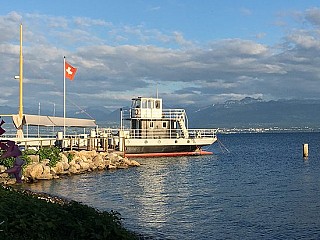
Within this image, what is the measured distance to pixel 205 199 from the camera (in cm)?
2547

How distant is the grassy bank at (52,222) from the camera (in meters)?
10.3

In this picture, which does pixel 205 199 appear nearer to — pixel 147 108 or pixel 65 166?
pixel 65 166

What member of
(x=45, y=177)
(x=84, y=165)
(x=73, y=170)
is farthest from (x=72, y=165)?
(x=45, y=177)

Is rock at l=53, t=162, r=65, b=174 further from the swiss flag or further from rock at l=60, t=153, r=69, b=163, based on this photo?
the swiss flag

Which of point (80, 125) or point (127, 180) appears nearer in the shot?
point (127, 180)

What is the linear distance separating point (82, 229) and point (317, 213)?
1332cm

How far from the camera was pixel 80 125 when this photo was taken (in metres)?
56.2

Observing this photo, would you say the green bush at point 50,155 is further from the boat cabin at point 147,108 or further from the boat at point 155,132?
the boat cabin at point 147,108

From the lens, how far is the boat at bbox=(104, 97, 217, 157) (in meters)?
53.9

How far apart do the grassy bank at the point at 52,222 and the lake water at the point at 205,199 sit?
199 inches

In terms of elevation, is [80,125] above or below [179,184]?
Result: above

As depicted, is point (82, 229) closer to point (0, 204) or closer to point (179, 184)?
point (0, 204)

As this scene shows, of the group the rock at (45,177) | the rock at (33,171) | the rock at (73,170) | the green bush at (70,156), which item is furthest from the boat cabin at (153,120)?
the rock at (33,171)

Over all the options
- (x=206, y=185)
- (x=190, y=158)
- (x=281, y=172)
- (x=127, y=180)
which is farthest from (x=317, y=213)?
(x=190, y=158)
